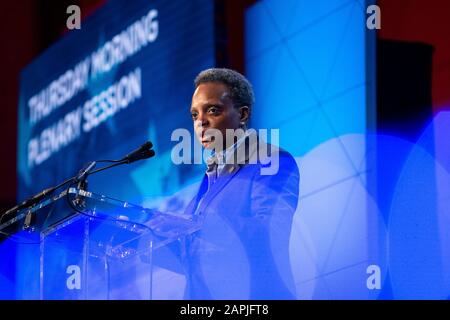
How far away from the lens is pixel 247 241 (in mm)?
3121

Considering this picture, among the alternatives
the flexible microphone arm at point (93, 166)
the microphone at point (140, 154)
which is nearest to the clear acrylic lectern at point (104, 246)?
the flexible microphone arm at point (93, 166)

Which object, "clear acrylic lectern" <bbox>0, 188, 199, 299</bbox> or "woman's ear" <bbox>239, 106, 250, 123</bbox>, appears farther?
"woman's ear" <bbox>239, 106, 250, 123</bbox>

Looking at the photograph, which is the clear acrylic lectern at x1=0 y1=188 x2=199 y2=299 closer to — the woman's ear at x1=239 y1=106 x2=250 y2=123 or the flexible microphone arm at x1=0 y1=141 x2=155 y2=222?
the flexible microphone arm at x1=0 y1=141 x2=155 y2=222

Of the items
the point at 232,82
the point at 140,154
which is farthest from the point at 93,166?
the point at 232,82

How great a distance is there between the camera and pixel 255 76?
238 inches

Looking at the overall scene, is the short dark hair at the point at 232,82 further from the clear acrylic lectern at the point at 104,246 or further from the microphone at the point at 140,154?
the clear acrylic lectern at the point at 104,246

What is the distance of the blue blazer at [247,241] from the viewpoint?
3094 millimetres

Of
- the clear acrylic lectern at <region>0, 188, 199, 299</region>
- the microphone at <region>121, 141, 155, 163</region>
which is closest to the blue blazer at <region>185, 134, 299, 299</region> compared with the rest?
the clear acrylic lectern at <region>0, 188, 199, 299</region>

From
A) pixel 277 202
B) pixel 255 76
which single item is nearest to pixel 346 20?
pixel 255 76

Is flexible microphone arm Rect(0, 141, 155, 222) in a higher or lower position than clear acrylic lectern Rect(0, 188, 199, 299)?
higher

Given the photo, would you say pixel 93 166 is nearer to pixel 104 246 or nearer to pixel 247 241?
pixel 104 246

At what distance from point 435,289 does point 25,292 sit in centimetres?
161

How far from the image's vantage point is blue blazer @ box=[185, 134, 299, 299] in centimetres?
309

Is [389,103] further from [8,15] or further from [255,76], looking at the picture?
[8,15]
